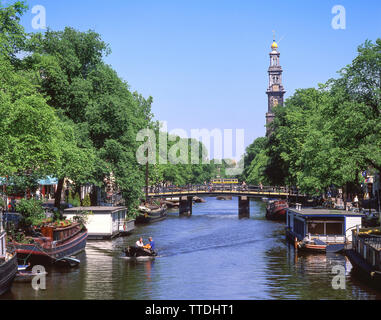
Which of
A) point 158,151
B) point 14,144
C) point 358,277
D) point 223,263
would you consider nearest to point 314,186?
point 223,263

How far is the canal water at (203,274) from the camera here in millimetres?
33188

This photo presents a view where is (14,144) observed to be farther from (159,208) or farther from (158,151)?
(158,151)

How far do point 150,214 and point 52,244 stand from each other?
42558 millimetres

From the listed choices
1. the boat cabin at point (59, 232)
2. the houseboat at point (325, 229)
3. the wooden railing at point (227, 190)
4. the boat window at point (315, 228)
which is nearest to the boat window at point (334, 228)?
the houseboat at point (325, 229)

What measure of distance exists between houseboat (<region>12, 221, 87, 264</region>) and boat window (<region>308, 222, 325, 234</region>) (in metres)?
18.8

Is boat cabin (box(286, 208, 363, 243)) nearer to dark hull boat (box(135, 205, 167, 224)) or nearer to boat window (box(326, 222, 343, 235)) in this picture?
boat window (box(326, 222, 343, 235))

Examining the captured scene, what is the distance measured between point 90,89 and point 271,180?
4655 centimetres

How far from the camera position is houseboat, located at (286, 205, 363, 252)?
4859 cm

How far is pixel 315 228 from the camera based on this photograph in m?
50.8

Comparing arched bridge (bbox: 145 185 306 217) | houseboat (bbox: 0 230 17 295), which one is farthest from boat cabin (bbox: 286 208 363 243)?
arched bridge (bbox: 145 185 306 217)

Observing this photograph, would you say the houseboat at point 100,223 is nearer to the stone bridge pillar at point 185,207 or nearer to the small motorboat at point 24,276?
the small motorboat at point 24,276

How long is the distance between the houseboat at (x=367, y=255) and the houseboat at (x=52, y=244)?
19.7 metres
